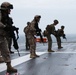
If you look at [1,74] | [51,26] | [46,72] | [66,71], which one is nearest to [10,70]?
[1,74]

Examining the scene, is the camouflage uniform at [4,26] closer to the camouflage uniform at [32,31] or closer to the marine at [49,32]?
Answer: the camouflage uniform at [32,31]

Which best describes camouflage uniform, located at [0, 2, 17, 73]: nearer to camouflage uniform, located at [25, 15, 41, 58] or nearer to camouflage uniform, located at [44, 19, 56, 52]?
camouflage uniform, located at [25, 15, 41, 58]

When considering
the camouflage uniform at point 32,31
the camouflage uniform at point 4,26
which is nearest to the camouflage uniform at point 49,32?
the camouflage uniform at point 32,31

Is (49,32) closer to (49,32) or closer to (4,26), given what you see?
(49,32)

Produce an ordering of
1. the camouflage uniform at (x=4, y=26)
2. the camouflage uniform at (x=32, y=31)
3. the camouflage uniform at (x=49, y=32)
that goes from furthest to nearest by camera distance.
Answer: the camouflage uniform at (x=49, y=32)
the camouflage uniform at (x=32, y=31)
the camouflage uniform at (x=4, y=26)

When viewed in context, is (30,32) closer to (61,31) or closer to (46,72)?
(46,72)

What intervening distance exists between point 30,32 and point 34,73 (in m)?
5.10

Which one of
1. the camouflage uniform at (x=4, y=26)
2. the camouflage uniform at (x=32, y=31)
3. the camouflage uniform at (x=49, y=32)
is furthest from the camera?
the camouflage uniform at (x=49, y=32)

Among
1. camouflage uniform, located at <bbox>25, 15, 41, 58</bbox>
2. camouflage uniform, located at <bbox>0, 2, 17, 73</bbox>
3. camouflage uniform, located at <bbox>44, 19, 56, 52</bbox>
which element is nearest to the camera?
camouflage uniform, located at <bbox>0, 2, 17, 73</bbox>

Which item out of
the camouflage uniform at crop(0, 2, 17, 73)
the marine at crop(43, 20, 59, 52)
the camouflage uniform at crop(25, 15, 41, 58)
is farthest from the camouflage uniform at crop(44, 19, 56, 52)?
the camouflage uniform at crop(0, 2, 17, 73)

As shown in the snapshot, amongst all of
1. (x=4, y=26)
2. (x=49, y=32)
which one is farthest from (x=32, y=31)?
(x=4, y=26)

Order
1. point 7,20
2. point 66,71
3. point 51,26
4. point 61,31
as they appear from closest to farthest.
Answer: point 7,20 < point 66,71 < point 51,26 < point 61,31

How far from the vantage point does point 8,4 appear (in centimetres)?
875

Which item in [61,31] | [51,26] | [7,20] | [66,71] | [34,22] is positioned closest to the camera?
[7,20]
